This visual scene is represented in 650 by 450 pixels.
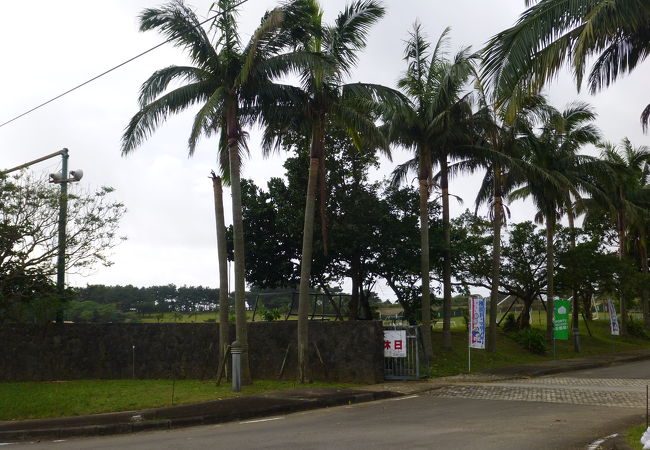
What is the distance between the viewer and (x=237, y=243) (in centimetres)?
1667

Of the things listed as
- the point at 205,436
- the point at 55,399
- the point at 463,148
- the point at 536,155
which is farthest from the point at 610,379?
the point at 55,399

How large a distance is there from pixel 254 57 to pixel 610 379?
45.4 ft

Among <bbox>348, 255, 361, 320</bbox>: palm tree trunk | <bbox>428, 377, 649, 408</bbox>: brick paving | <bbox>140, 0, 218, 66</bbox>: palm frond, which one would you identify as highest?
<bbox>140, 0, 218, 66</bbox>: palm frond

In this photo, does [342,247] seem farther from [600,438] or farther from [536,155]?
[600,438]

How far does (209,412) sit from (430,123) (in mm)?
13083

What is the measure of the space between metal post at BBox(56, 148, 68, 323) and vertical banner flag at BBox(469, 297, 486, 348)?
1239 cm

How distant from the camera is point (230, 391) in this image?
1581 cm

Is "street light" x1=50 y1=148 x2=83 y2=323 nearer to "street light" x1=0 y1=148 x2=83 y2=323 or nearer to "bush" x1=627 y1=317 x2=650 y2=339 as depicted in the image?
"street light" x1=0 y1=148 x2=83 y2=323

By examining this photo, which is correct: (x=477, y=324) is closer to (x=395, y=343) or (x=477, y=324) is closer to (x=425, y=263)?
(x=425, y=263)

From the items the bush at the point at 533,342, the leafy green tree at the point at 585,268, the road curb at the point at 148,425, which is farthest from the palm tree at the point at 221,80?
the leafy green tree at the point at 585,268

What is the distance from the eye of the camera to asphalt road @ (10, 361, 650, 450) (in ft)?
31.2

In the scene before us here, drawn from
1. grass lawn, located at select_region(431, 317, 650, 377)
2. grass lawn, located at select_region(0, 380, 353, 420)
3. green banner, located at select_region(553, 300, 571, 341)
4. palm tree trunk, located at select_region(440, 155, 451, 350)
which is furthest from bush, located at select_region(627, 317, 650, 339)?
grass lawn, located at select_region(0, 380, 353, 420)

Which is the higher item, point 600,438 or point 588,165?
point 588,165

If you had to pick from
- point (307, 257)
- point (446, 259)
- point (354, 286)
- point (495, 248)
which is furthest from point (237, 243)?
point (495, 248)
